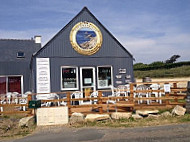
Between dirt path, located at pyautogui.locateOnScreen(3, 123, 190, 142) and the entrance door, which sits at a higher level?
the entrance door

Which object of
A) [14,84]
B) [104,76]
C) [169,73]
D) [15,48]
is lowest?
[14,84]

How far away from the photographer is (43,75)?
14.0m

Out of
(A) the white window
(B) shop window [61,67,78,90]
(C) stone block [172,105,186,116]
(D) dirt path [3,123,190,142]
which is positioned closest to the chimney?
(B) shop window [61,67,78,90]

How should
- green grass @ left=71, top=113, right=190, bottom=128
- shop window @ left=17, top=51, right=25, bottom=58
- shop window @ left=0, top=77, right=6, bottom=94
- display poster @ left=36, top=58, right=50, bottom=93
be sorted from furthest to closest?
shop window @ left=17, top=51, right=25, bottom=58 → shop window @ left=0, top=77, right=6, bottom=94 → display poster @ left=36, top=58, right=50, bottom=93 → green grass @ left=71, top=113, right=190, bottom=128

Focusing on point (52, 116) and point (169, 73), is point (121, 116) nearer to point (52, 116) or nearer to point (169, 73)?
point (52, 116)

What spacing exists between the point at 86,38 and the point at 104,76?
8.19 feet

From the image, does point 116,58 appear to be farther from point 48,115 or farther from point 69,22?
point 48,115

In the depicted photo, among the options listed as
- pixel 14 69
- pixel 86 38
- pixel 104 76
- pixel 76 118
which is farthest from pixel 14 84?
pixel 76 118

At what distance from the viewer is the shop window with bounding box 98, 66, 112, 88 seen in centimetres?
1521

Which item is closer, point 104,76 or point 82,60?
point 82,60

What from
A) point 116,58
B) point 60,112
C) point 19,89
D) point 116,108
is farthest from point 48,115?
point 19,89

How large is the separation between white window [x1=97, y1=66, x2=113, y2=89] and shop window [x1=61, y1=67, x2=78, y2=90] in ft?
4.75

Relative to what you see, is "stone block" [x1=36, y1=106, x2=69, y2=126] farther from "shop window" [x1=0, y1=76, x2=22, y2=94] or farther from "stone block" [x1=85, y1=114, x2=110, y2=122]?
"shop window" [x1=0, y1=76, x2=22, y2=94]

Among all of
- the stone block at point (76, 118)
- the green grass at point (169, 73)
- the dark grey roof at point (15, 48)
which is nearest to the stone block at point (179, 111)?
the stone block at point (76, 118)
